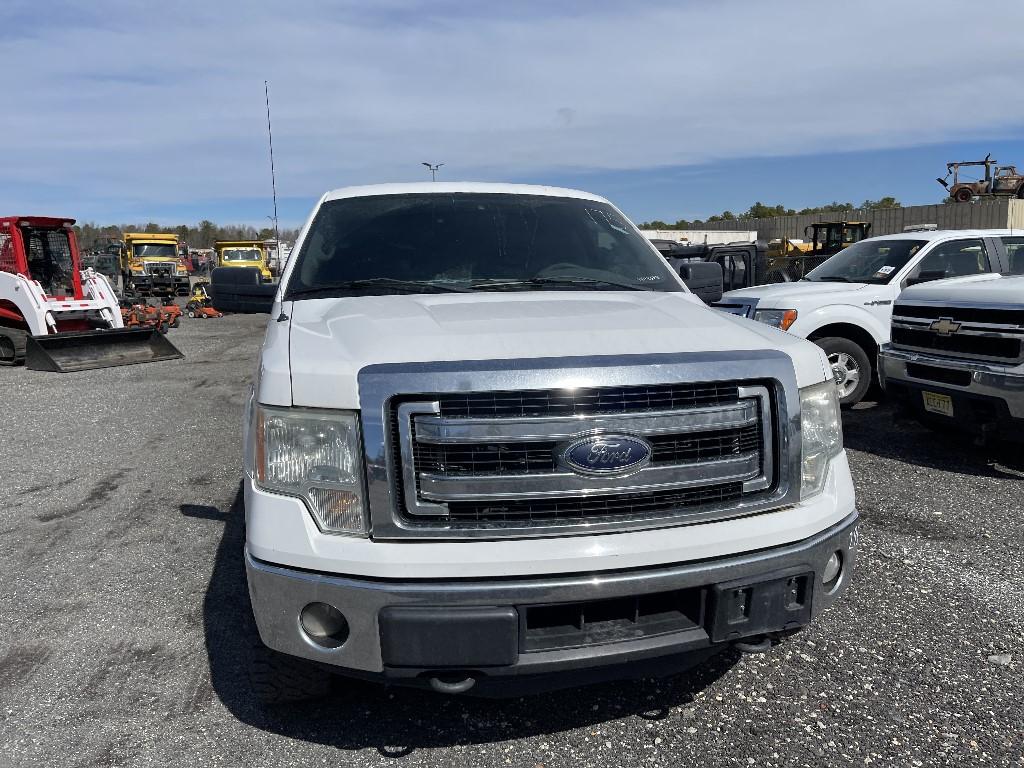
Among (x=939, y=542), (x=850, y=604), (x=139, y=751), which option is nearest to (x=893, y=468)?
(x=939, y=542)

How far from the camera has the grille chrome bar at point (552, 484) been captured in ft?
6.86

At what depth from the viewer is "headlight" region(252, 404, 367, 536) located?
83.0 inches

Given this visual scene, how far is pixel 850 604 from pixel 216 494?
404 cm

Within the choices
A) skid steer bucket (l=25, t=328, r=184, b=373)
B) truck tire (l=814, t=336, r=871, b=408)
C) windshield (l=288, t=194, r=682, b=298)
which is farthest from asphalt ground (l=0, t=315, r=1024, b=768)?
skid steer bucket (l=25, t=328, r=184, b=373)

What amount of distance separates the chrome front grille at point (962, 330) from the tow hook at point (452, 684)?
4658mm

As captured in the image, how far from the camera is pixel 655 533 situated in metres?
2.19

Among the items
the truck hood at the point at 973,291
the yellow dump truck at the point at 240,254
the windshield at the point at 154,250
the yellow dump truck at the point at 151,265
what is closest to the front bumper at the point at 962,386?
the truck hood at the point at 973,291

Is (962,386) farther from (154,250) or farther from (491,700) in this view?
(154,250)

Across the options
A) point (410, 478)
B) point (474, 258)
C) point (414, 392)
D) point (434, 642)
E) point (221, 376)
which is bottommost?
point (221, 376)

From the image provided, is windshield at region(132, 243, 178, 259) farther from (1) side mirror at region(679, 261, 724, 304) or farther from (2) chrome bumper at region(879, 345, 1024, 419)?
(1) side mirror at region(679, 261, 724, 304)

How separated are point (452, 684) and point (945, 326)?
499cm

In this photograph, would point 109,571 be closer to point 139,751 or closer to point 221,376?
point 139,751

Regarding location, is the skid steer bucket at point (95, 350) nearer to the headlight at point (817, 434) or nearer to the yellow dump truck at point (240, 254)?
the headlight at point (817, 434)

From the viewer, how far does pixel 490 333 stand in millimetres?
2328
